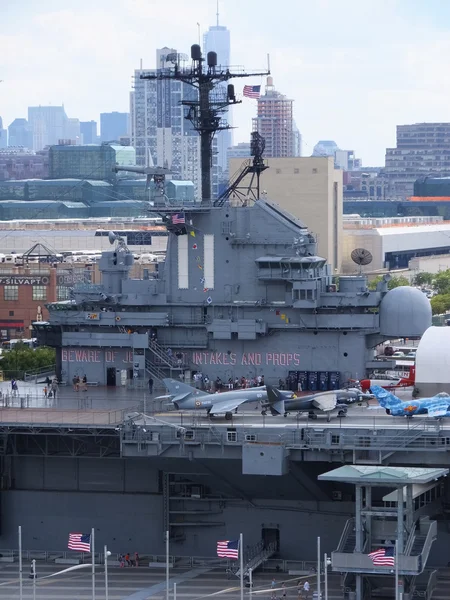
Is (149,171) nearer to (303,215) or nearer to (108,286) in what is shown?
(108,286)

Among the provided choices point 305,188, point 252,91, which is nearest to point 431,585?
point 252,91

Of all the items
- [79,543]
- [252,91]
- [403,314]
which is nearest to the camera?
[79,543]

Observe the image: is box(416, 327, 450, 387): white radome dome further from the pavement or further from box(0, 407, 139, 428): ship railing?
box(0, 407, 139, 428): ship railing

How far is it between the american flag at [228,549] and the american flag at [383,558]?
4.64m

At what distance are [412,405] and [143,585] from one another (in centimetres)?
1115

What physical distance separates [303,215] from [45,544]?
101363mm

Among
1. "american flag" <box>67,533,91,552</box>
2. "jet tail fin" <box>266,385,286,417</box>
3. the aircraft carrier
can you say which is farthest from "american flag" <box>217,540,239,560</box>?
"jet tail fin" <box>266,385,286,417</box>

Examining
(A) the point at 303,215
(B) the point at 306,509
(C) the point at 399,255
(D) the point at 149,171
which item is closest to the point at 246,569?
(B) the point at 306,509

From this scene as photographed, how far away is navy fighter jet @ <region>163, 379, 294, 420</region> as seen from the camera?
54.4 meters

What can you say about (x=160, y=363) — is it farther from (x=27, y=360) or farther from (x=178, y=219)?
(x=27, y=360)

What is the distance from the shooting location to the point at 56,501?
54.9 meters

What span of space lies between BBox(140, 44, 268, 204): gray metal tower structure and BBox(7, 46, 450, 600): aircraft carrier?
99mm

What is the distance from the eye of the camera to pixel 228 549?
161 ft

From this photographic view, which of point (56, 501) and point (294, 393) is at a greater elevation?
point (294, 393)
